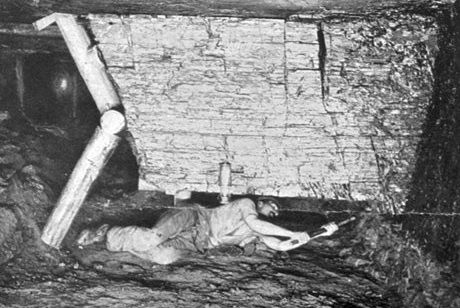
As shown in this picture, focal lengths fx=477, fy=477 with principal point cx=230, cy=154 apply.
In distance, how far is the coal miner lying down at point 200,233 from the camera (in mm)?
4641

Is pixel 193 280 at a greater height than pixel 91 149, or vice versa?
pixel 91 149

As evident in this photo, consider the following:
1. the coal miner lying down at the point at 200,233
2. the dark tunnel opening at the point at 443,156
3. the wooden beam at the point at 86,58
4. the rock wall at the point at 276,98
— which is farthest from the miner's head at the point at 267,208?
the wooden beam at the point at 86,58

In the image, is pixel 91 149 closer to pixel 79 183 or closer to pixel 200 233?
pixel 79 183

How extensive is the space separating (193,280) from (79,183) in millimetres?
1482

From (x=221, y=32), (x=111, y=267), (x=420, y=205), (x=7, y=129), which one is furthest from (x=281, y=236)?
(x=7, y=129)

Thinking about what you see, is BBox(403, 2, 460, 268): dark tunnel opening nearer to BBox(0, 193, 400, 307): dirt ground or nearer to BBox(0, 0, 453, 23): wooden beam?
BBox(0, 0, 453, 23): wooden beam

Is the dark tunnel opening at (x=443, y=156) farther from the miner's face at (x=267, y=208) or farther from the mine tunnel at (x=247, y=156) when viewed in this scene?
the miner's face at (x=267, y=208)

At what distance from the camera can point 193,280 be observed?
4.21 meters

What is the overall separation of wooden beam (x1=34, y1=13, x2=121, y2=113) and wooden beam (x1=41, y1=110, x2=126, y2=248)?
9.5 inches

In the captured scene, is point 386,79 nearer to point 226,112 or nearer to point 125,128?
point 226,112

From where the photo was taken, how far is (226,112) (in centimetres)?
442

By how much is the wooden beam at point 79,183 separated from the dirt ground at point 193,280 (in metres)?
0.17

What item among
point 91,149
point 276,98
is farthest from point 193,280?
point 276,98

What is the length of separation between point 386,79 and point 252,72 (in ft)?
3.63
